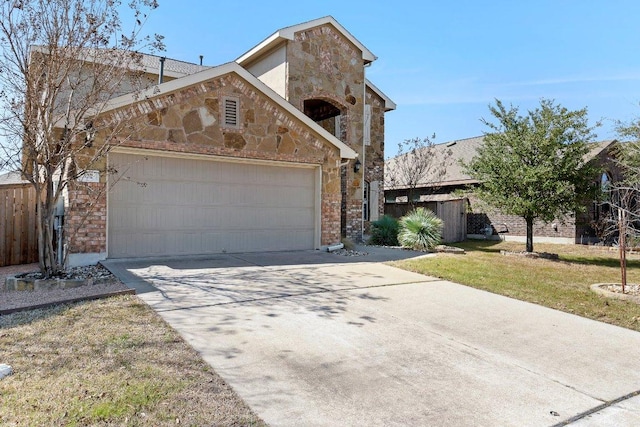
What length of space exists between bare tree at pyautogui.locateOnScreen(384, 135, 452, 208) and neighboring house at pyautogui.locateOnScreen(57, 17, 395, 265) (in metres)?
9.41

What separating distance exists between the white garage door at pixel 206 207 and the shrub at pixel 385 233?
362 cm

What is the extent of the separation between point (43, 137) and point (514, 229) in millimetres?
18396

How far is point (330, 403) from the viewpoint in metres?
3.11

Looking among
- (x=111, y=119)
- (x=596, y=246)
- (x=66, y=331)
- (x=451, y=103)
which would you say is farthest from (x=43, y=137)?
(x=596, y=246)

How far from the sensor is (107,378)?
3.30 meters

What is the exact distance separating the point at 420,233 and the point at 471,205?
4120 mm

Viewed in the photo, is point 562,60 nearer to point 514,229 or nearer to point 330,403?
point 514,229

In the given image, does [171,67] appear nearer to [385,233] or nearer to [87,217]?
[87,217]

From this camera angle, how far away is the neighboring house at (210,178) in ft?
28.4

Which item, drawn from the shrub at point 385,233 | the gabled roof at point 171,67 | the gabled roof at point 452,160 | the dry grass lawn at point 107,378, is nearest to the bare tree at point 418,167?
the gabled roof at point 452,160

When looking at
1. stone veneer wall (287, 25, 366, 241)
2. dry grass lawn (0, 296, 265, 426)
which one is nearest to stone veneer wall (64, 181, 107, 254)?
dry grass lawn (0, 296, 265, 426)

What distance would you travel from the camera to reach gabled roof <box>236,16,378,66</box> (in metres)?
14.0

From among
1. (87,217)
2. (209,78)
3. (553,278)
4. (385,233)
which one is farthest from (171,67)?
(553,278)

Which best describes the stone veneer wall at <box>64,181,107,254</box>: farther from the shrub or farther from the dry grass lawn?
the shrub
